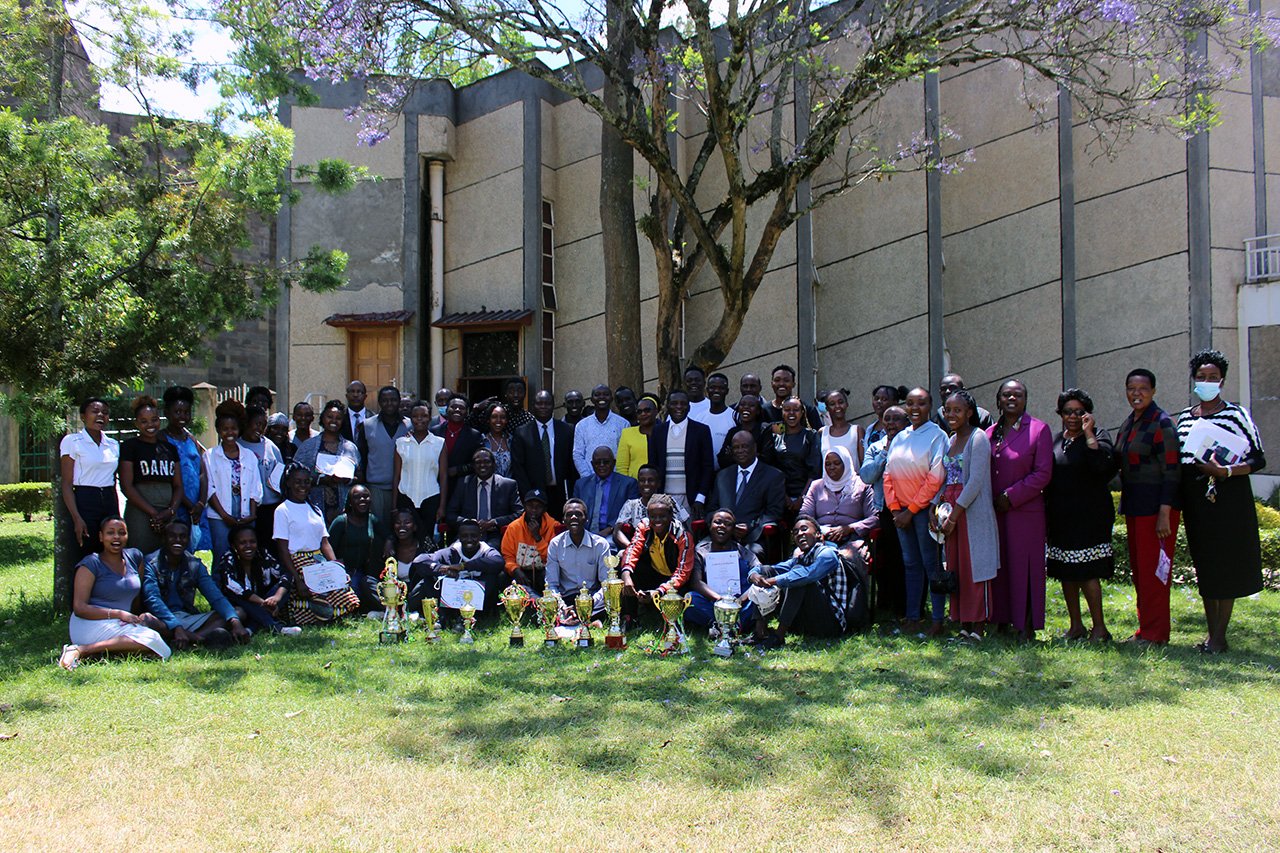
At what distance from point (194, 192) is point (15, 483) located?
41.1 feet

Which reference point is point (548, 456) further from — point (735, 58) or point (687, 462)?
point (735, 58)

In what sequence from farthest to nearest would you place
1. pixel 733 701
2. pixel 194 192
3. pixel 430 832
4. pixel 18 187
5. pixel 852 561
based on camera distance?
1. pixel 194 192
2. pixel 18 187
3. pixel 852 561
4. pixel 733 701
5. pixel 430 832

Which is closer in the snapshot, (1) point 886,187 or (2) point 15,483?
(1) point 886,187

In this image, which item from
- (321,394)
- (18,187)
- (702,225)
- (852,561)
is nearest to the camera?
(852,561)

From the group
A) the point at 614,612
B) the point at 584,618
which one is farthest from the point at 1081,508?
the point at 584,618

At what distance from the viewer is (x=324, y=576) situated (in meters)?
8.42

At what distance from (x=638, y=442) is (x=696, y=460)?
632 mm

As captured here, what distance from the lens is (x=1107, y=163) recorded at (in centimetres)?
1472

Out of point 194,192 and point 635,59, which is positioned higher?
point 635,59

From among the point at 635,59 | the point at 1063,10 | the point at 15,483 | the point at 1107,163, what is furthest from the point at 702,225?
the point at 15,483

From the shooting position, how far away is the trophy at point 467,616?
759 cm

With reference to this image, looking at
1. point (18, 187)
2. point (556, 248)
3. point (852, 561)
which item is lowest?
point (852, 561)

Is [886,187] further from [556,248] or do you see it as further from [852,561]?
[852,561]

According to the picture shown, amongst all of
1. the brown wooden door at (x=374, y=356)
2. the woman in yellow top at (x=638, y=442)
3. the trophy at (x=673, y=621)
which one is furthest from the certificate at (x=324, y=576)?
the brown wooden door at (x=374, y=356)
